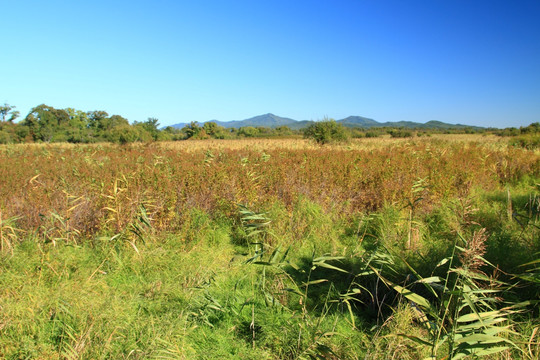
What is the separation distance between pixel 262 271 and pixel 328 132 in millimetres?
18729

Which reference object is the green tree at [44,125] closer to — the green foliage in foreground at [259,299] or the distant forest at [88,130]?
the distant forest at [88,130]

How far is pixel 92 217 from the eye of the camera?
13.7ft

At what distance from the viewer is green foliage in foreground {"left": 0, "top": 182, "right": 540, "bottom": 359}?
1.88 m

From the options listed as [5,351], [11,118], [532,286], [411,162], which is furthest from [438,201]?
[11,118]

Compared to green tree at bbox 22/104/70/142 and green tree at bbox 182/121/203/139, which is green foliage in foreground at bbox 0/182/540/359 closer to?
green tree at bbox 182/121/203/139

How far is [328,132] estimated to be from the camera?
21016 mm

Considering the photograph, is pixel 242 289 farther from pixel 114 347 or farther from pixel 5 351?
pixel 5 351

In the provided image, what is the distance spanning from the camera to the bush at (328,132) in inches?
822

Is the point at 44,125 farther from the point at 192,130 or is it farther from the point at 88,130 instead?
the point at 192,130

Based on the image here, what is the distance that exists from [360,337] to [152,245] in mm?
2773

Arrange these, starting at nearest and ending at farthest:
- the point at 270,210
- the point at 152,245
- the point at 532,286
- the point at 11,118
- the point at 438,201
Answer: the point at 532,286 < the point at 152,245 < the point at 270,210 < the point at 438,201 < the point at 11,118

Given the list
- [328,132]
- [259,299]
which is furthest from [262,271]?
[328,132]

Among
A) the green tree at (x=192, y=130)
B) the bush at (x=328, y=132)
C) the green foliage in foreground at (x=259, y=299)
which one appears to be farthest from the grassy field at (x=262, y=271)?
the green tree at (x=192, y=130)

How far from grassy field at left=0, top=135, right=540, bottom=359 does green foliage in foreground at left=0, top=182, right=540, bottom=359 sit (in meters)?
0.02
